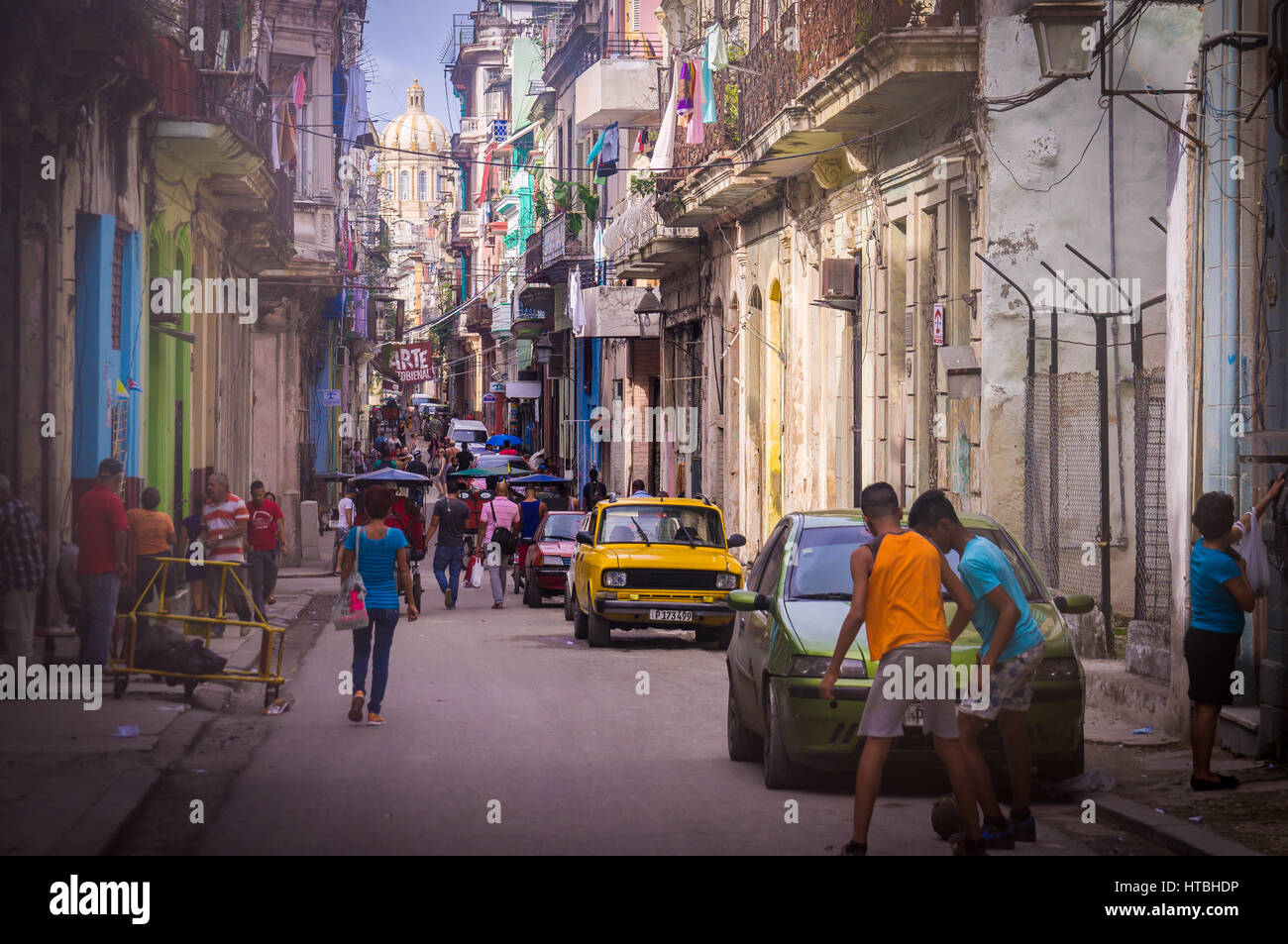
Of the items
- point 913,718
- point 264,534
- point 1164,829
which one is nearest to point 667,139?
point 264,534

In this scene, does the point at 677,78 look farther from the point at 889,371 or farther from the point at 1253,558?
the point at 1253,558

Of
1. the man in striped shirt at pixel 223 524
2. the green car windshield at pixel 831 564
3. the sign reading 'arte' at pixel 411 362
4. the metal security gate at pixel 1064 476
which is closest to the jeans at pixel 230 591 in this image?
the man in striped shirt at pixel 223 524

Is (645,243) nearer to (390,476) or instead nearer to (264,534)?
(390,476)

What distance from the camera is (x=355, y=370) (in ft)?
261

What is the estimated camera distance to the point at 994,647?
8172mm

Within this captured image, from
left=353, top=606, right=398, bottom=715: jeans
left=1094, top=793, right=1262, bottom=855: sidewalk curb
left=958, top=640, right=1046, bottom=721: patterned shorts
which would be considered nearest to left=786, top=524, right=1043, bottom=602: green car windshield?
left=1094, top=793, right=1262, bottom=855: sidewalk curb

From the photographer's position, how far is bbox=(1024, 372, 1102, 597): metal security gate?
16469 mm

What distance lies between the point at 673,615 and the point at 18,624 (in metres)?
7.15

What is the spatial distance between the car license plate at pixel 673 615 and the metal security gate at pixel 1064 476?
12.7 feet

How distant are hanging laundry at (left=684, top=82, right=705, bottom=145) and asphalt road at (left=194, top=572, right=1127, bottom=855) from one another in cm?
1394

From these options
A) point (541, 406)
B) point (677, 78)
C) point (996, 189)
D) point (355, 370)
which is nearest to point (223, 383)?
point (677, 78)

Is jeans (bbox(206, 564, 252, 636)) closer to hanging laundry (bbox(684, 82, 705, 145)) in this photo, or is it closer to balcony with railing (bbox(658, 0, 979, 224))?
balcony with railing (bbox(658, 0, 979, 224))

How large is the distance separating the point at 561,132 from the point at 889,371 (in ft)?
113

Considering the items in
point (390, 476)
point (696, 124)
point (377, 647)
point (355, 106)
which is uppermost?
point (355, 106)
